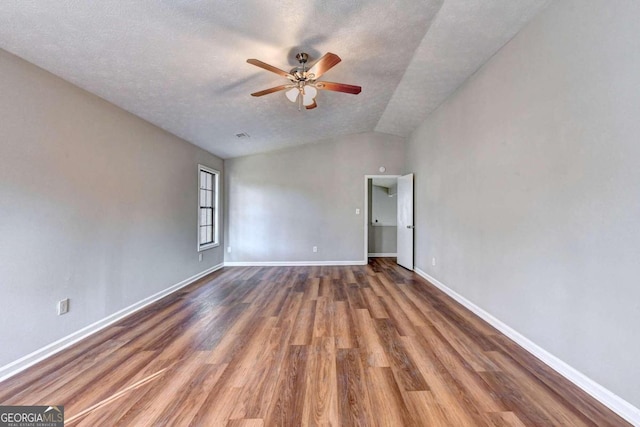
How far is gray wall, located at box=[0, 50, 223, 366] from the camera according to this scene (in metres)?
1.97

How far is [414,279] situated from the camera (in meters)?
4.71

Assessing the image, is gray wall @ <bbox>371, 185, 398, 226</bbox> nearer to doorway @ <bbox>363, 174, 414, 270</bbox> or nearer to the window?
doorway @ <bbox>363, 174, 414, 270</bbox>

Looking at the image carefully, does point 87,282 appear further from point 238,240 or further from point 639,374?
point 639,374

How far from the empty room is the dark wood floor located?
0.06ft

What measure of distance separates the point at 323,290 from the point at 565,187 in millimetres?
3119

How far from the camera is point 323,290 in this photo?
13.5 ft

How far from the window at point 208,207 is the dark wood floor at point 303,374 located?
7.20ft

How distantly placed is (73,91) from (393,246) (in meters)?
6.61

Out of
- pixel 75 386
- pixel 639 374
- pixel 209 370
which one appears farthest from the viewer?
pixel 209 370

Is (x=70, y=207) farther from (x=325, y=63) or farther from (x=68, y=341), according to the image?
(x=325, y=63)

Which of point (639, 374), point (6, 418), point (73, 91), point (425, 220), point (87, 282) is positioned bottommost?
point (6, 418)

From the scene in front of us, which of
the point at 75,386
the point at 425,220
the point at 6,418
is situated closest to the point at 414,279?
the point at 425,220

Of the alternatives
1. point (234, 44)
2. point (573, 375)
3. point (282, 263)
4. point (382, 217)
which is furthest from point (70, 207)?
point (382, 217)

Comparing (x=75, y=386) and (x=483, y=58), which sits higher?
(x=483, y=58)
